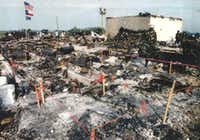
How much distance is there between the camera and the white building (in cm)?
2843

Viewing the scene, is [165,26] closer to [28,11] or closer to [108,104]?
[28,11]

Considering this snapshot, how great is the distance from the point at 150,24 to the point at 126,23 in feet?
14.5

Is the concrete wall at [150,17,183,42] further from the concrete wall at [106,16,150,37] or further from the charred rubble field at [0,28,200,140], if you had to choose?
the charred rubble field at [0,28,200,140]

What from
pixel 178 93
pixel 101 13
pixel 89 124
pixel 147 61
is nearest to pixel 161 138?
pixel 89 124

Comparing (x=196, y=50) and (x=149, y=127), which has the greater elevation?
(x=196, y=50)

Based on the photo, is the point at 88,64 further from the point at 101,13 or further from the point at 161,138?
the point at 101,13

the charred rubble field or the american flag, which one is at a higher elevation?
the american flag

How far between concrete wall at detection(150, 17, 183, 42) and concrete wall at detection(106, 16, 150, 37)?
0.95 meters

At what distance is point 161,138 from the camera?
6.49 metres

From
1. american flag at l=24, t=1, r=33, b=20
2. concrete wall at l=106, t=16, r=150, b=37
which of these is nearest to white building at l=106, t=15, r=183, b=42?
concrete wall at l=106, t=16, r=150, b=37

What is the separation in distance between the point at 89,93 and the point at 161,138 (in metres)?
4.03

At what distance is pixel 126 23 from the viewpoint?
31.5m

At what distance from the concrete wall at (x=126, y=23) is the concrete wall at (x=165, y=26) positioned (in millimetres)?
949

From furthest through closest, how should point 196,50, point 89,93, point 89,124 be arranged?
point 196,50 → point 89,93 → point 89,124
